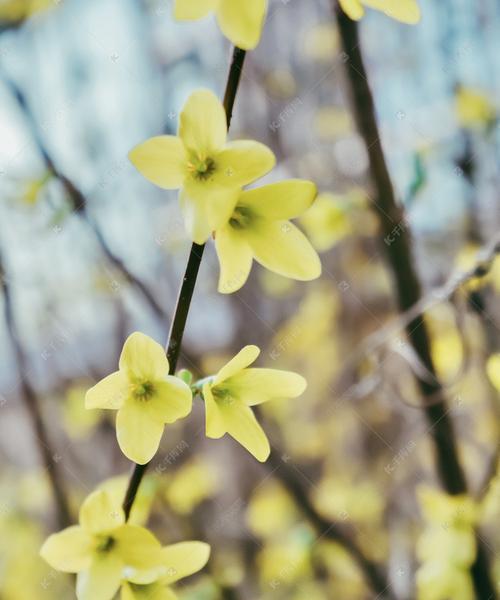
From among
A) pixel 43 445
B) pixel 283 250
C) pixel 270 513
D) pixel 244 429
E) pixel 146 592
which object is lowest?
pixel 270 513

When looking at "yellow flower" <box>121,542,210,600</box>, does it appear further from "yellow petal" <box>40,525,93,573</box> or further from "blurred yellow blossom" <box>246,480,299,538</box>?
"blurred yellow blossom" <box>246,480,299,538</box>

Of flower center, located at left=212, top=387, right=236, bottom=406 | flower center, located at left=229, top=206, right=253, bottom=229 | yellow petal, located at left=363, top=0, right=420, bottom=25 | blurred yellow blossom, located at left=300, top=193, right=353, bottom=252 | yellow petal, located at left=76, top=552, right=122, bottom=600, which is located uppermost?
yellow petal, located at left=363, top=0, right=420, bottom=25

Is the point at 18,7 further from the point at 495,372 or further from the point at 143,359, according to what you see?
the point at 495,372

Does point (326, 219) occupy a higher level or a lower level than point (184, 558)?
lower

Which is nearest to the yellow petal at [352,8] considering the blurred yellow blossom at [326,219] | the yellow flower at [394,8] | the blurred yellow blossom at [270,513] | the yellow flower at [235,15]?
the yellow flower at [394,8]

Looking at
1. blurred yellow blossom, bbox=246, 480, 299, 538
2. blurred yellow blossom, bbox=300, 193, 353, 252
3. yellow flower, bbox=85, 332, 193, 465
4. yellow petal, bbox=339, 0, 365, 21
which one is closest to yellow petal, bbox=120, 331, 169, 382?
yellow flower, bbox=85, 332, 193, 465

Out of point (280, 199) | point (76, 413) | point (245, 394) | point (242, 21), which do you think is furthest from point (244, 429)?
point (76, 413)

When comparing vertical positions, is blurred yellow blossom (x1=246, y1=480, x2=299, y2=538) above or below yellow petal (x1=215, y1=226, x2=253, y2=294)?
below
